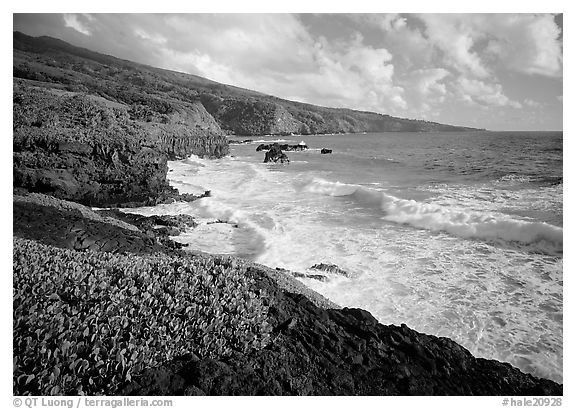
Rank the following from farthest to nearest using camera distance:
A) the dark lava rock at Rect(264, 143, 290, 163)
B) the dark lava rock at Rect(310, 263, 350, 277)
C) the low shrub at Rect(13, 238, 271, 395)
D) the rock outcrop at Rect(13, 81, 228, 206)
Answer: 1. the dark lava rock at Rect(264, 143, 290, 163)
2. the rock outcrop at Rect(13, 81, 228, 206)
3. the dark lava rock at Rect(310, 263, 350, 277)
4. the low shrub at Rect(13, 238, 271, 395)

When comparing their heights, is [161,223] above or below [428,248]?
above

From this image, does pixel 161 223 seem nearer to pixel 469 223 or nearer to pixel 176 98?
pixel 469 223

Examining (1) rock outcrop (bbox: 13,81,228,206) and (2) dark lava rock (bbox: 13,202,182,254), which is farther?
(1) rock outcrop (bbox: 13,81,228,206)

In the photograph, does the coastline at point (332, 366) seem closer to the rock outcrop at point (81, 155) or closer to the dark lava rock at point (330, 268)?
the dark lava rock at point (330, 268)

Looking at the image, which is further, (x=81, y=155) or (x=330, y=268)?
(x=81, y=155)

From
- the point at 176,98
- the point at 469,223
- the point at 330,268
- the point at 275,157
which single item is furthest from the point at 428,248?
the point at 176,98

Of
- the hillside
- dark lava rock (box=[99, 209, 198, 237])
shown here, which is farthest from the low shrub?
dark lava rock (box=[99, 209, 198, 237])

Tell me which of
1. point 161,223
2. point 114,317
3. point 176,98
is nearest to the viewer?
point 114,317

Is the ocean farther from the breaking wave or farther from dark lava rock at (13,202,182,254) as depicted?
dark lava rock at (13,202,182,254)
